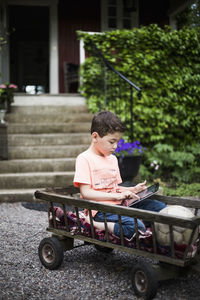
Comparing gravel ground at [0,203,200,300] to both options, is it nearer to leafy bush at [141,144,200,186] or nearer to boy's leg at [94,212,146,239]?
boy's leg at [94,212,146,239]

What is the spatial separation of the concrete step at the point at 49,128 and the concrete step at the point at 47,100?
109cm

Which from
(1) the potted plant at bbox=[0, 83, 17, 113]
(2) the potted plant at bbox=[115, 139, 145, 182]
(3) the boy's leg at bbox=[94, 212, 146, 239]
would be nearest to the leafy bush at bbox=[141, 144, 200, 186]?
(2) the potted plant at bbox=[115, 139, 145, 182]

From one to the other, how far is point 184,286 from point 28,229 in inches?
73.7

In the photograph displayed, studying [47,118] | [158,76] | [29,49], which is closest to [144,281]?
[47,118]

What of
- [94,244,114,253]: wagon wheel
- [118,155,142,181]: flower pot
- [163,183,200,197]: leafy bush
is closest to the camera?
[94,244,114,253]: wagon wheel

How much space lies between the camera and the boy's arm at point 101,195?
2.45 meters

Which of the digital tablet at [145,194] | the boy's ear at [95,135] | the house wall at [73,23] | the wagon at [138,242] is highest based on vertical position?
the house wall at [73,23]

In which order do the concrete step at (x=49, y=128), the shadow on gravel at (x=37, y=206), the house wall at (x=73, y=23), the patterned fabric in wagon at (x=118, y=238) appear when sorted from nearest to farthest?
the patterned fabric in wagon at (x=118, y=238) < the shadow on gravel at (x=37, y=206) < the concrete step at (x=49, y=128) < the house wall at (x=73, y=23)

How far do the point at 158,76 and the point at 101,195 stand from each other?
225 inches

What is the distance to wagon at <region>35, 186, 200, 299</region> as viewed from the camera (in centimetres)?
204

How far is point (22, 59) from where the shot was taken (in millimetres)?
15500

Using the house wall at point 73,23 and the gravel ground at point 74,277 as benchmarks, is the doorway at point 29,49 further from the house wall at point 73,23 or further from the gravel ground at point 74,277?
the gravel ground at point 74,277

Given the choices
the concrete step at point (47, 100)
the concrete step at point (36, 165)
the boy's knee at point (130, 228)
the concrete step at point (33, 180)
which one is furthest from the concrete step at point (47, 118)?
the boy's knee at point (130, 228)

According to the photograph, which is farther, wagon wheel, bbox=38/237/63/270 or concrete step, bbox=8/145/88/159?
concrete step, bbox=8/145/88/159
